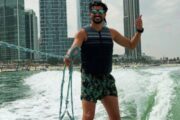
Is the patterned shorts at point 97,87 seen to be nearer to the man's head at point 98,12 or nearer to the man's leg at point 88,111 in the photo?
the man's leg at point 88,111

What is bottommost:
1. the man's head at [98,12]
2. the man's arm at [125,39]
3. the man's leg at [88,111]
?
the man's leg at [88,111]

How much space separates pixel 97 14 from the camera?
524cm

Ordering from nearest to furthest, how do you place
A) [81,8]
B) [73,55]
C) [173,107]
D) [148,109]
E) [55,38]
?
1. [73,55]
2. [173,107]
3. [148,109]
4. [81,8]
5. [55,38]

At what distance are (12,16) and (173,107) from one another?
117 metres

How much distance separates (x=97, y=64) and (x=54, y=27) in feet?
518

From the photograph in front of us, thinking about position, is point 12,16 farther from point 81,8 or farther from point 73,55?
point 73,55

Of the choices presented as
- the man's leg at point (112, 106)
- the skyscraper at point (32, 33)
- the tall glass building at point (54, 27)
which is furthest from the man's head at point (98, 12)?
the tall glass building at point (54, 27)

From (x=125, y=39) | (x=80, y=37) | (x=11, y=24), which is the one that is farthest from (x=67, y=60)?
(x=11, y=24)

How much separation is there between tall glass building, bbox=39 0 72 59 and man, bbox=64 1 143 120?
5395 inches

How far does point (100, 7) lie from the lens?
5.27 metres

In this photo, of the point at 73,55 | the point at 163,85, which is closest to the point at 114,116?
the point at 73,55

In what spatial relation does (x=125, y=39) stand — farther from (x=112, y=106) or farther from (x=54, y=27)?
(x=54, y=27)

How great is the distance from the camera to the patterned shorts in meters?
5.29

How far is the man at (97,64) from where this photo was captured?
5219 millimetres
